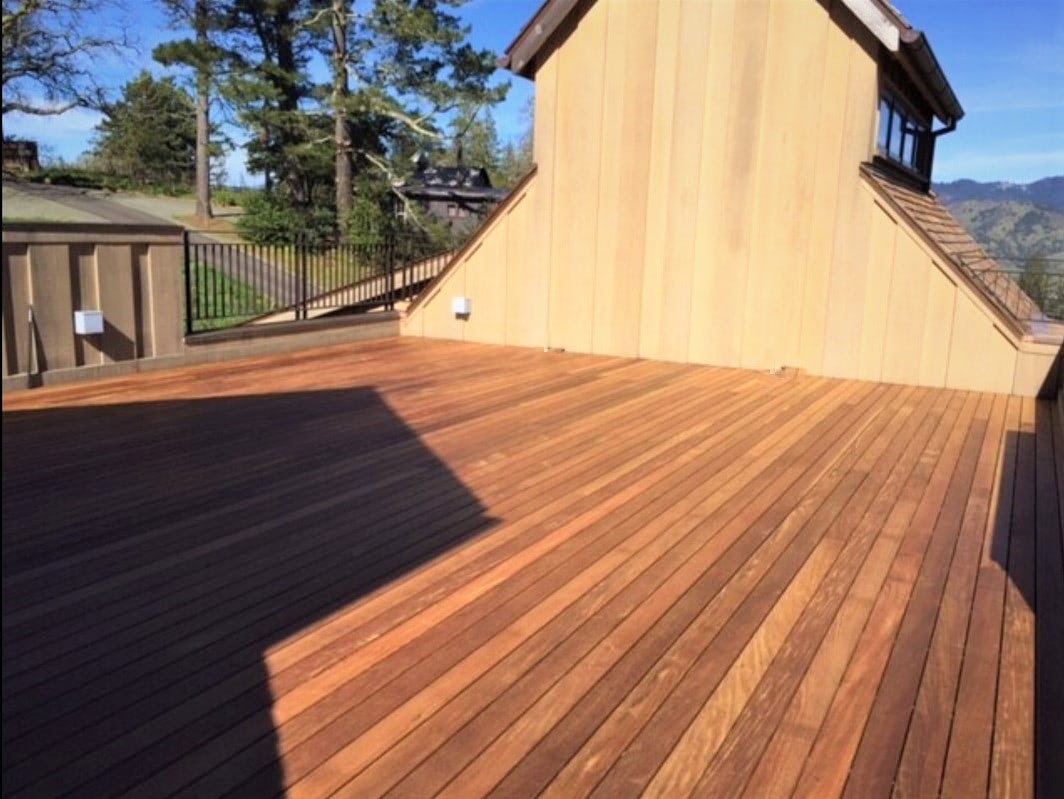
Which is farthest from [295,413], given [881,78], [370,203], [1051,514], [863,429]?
[370,203]

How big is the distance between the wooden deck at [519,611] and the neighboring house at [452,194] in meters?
12.6

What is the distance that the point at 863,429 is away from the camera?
17.6 feet

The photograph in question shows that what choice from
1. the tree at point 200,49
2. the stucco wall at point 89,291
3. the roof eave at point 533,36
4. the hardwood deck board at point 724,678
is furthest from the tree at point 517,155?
the hardwood deck board at point 724,678

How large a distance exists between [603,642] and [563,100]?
728 cm

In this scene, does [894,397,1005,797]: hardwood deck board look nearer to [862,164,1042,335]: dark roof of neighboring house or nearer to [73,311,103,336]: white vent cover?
[862,164,1042,335]: dark roof of neighboring house

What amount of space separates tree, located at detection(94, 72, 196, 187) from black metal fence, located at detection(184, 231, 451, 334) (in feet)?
45.8

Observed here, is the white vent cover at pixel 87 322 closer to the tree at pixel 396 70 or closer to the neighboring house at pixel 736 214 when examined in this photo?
the neighboring house at pixel 736 214

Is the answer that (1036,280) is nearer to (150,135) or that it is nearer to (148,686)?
(148,686)

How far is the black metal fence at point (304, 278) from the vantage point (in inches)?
297

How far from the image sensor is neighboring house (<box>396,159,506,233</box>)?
17.7 metres

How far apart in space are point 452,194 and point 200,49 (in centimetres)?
585

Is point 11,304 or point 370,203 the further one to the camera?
point 370,203

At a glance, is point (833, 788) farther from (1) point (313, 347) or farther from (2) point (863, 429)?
(1) point (313, 347)

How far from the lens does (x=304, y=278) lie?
27.1 ft
